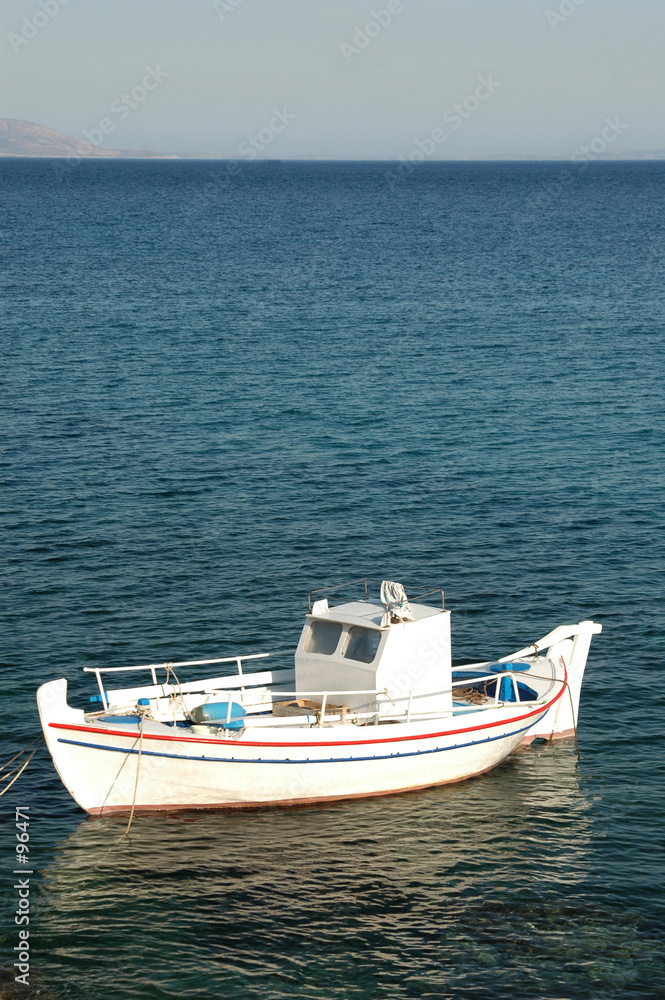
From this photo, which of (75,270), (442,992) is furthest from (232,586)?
(75,270)

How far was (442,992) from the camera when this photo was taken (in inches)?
838

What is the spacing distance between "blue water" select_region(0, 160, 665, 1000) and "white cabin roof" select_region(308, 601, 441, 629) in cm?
451

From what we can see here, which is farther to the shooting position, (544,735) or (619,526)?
(619,526)

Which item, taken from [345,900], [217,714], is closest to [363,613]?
[217,714]

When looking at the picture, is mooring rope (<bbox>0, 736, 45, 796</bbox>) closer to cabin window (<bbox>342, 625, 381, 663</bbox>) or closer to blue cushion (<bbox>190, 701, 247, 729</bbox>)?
blue cushion (<bbox>190, 701, 247, 729</bbox>)

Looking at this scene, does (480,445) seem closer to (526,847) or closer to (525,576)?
(525,576)

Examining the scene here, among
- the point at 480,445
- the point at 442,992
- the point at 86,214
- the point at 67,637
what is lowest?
the point at 442,992

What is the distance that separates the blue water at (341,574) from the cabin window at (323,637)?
4068 mm

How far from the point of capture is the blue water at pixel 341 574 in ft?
74.9

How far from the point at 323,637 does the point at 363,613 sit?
1.23 m

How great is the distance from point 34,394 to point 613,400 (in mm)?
34454

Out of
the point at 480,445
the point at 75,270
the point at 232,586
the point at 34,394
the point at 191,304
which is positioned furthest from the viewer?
the point at 75,270
